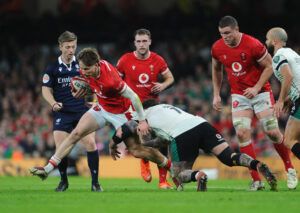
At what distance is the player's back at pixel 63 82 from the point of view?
13102mm

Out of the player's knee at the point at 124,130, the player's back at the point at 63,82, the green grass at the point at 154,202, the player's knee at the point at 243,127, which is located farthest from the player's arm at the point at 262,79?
the player's back at the point at 63,82

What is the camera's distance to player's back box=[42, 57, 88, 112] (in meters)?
13.1

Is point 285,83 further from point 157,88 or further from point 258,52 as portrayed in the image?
point 157,88

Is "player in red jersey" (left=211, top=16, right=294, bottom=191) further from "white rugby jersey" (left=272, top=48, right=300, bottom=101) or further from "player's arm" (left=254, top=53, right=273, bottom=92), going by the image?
"white rugby jersey" (left=272, top=48, right=300, bottom=101)

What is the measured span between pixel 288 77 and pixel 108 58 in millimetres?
16382

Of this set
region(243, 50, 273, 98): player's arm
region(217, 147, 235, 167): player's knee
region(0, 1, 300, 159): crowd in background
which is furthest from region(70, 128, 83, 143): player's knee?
region(0, 1, 300, 159): crowd in background

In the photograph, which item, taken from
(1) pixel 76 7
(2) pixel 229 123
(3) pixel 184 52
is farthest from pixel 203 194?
(1) pixel 76 7

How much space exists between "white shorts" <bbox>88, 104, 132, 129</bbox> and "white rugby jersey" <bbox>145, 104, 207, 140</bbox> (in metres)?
0.75

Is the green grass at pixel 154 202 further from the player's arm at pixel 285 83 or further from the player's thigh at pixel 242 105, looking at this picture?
the player's thigh at pixel 242 105

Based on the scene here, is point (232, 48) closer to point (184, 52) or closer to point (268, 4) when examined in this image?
point (184, 52)

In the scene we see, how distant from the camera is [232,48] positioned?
1248 centimetres

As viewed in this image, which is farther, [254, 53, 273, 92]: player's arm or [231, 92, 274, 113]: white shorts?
[231, 92, 274, 113]: white shorts

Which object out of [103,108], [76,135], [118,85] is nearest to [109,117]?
[103,108]

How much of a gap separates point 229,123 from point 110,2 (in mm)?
11017
